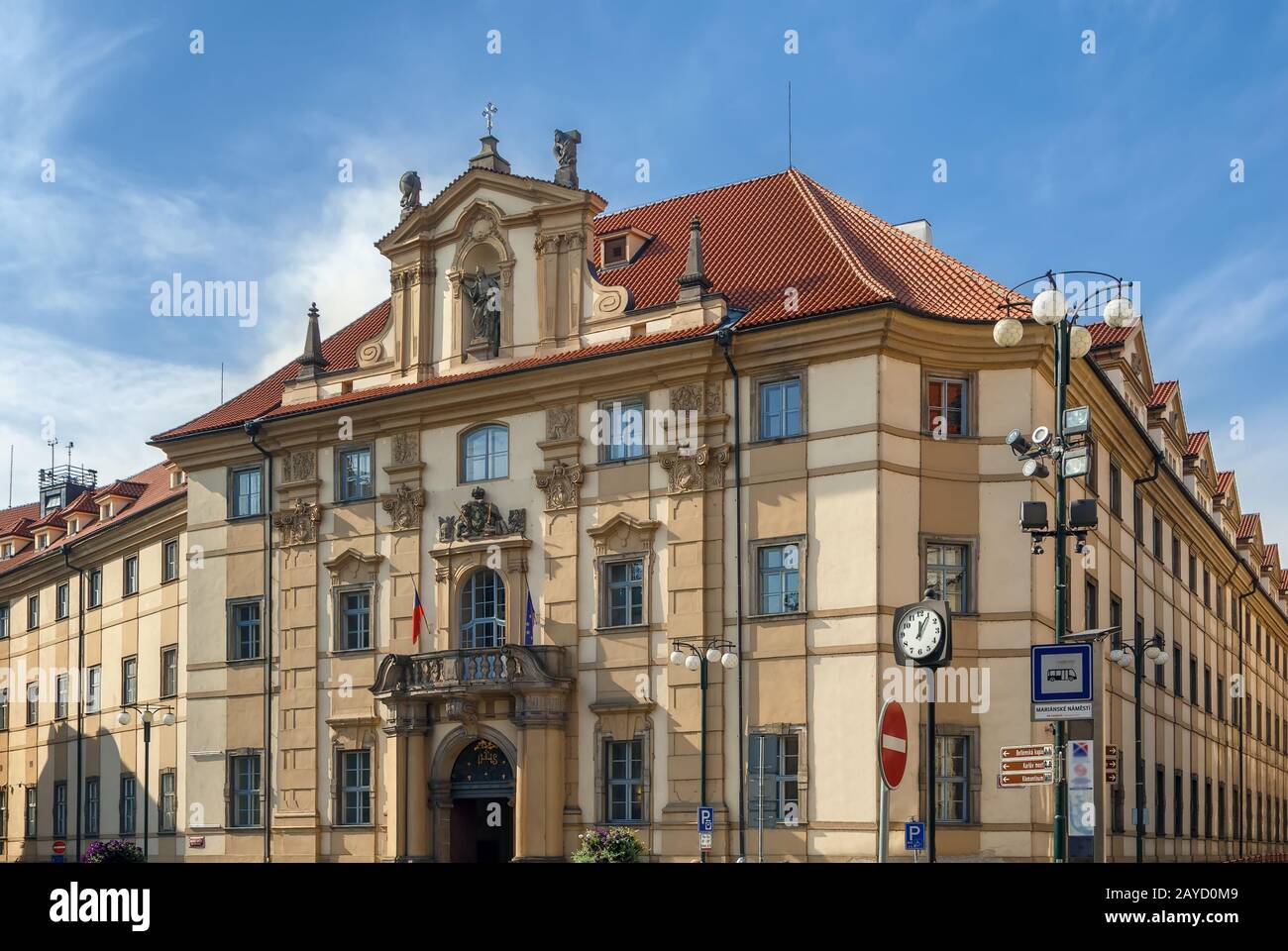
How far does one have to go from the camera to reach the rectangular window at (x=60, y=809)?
190 feet

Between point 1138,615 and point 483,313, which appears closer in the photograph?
point 483,313

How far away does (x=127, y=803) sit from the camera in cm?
5222

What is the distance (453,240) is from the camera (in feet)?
142

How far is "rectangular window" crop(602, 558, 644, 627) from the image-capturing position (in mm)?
38656

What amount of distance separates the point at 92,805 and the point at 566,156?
2900 centimetres

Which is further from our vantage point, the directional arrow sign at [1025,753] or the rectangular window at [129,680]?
the rectangular window at [129,680]

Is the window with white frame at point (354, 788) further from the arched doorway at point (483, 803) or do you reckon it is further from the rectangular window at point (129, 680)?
the rectangular window at point (129, 680)

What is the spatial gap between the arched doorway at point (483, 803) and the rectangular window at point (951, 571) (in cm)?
1120

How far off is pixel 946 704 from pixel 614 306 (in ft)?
41.5

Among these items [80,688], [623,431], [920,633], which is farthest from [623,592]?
[80,688]

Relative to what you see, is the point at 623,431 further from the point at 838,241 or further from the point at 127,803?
the point at 127,803

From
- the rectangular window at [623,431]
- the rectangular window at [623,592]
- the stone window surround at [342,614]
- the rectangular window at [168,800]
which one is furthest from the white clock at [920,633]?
the rectangular window at [168,800]
